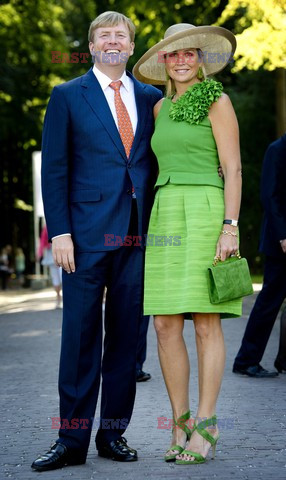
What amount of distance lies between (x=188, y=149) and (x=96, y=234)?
64cm

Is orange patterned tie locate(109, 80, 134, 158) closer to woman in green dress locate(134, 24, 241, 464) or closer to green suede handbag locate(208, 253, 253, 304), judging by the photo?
woman in green dress locate(134, 24, 241, 464)

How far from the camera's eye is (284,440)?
5637 millimetres

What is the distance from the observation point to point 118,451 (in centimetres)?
523

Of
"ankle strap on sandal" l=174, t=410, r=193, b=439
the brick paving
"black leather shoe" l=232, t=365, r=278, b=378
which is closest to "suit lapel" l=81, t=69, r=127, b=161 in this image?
"ankle strap on sandal" l=174, t=410, r=193, b=439

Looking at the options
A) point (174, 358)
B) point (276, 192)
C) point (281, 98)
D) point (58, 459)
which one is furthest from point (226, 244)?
point (281, 98)

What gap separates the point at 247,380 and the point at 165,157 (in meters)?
3.32

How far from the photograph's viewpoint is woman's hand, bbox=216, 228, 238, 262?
521 cm

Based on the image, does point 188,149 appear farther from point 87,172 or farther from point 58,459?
point 58,459

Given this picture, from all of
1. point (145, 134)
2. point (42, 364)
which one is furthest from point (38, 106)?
point (145, 134)

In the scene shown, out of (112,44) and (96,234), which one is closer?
(96,234)

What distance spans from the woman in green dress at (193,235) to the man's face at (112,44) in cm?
25

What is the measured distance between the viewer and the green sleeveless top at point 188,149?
5.22m

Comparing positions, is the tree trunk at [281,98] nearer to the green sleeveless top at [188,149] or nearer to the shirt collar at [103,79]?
the shirt collar at [103,79]

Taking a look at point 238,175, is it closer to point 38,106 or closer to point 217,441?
point 217,441
